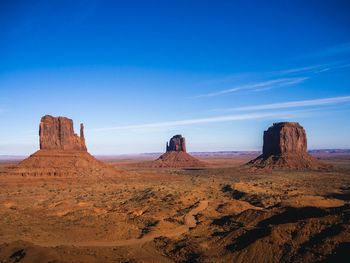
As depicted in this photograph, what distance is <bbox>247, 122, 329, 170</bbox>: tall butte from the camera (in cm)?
10994

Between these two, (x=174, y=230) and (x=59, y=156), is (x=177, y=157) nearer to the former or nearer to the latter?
(x=59, y=156)

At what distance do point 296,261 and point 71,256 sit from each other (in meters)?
13.6

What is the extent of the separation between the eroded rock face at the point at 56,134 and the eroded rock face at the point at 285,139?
221ft

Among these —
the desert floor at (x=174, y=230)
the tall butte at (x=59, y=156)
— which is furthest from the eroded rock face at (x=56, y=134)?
the desert floor at (x=174, y=230)

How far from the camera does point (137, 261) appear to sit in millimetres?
20750

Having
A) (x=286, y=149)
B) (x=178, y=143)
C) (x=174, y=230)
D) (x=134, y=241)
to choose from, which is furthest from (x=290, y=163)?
(x=134, y=241)

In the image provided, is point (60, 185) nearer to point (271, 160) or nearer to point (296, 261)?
point (296, 261)

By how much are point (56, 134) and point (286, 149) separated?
245ft

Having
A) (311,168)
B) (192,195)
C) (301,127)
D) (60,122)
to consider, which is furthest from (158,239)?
(301,127)

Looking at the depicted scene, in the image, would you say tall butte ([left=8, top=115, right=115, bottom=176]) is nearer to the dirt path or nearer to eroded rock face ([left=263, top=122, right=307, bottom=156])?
the dirt path

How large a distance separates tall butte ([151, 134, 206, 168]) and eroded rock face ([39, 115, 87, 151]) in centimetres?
6580

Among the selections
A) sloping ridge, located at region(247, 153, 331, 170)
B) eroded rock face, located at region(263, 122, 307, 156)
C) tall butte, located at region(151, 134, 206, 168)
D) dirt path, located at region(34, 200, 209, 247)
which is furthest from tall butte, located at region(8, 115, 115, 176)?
tall butte, located at region(151, 134, 206, 168)

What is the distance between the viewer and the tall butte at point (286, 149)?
109938mm

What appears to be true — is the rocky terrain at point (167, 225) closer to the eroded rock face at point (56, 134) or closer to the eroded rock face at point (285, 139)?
the eroded rock face at point (56, 134)
